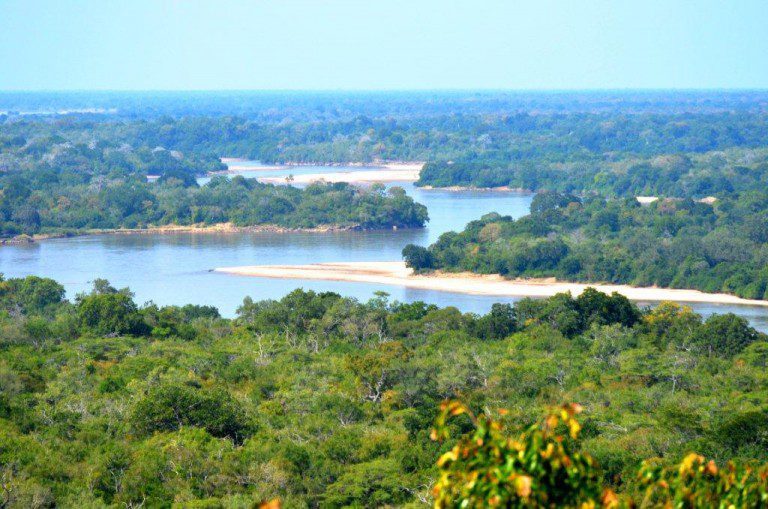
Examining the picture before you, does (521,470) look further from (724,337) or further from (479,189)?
(479,189)

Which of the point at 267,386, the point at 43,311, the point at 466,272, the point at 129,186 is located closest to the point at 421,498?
the point at 267,386

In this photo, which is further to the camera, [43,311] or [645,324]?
[43,311]

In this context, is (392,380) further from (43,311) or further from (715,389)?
(43,311)

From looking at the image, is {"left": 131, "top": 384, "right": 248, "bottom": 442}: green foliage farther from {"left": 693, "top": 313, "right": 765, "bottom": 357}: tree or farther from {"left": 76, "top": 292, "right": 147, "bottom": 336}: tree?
{"left": 693, "top": 313, "right": 765, "bottom": 357}: tree

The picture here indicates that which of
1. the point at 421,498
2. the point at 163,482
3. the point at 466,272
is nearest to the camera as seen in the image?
the point at 421,498

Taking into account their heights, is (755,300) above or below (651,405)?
below

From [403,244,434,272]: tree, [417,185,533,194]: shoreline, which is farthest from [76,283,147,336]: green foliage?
Result: [417,185,533,194]: shoreline

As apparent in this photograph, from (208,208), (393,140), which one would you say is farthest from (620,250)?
(393,140)
